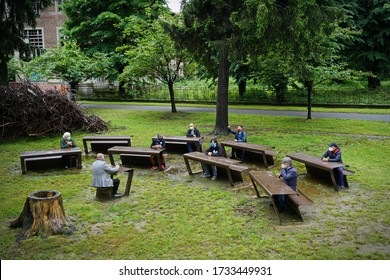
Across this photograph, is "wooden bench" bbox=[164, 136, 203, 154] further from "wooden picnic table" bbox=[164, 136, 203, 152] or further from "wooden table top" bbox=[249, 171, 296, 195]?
"wooden table top" bbox=[249, 171, 296, 195]

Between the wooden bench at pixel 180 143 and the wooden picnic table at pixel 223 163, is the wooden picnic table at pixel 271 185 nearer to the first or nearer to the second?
the wooden picnic table at pixel 223 163

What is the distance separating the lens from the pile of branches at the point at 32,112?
17.0m

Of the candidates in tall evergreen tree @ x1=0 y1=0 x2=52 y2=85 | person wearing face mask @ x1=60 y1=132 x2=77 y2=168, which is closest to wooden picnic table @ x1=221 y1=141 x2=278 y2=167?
person wearing face mask @ x1=60 y1=132 x2=77 y2=168

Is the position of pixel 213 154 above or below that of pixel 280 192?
above

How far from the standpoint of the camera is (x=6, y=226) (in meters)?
7.77

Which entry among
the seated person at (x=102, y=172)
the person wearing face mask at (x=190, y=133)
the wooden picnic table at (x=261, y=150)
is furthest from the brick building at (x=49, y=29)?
the seated person at (x=102, y=172)

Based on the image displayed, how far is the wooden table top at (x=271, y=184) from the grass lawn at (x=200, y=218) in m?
0.59

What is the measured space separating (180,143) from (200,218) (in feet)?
22.0

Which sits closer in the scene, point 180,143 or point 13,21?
point 180,143

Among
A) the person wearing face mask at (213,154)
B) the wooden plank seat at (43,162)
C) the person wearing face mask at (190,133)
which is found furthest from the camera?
the person wearing face mask at (190,133)

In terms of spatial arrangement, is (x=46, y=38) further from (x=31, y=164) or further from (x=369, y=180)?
(x=369, y=180)

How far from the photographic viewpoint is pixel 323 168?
9.91m

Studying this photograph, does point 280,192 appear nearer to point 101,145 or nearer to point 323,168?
point 323,168

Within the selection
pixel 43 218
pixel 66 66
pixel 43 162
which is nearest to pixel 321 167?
pixel 43 218
